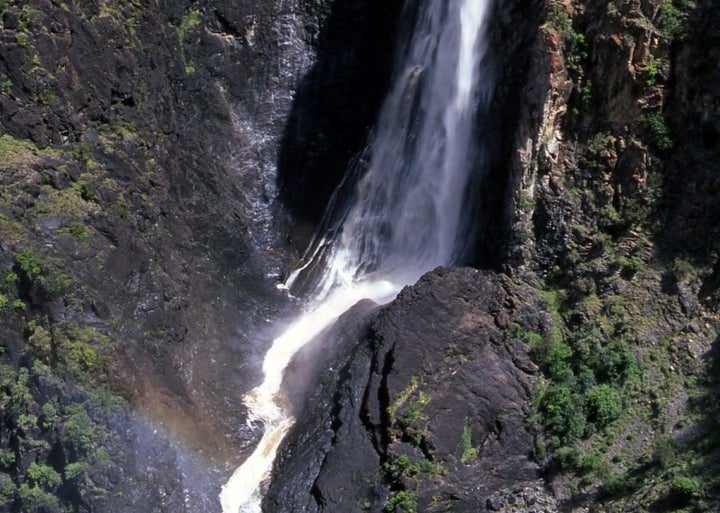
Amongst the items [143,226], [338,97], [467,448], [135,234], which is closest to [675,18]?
[467,448]

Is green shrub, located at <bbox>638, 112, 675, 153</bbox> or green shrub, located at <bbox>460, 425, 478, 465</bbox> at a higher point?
green shrub, located at <bbox>638, 112, 675, 153</bbox>

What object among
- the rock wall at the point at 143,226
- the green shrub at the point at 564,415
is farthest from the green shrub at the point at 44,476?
the green shrub at the point at 564,415

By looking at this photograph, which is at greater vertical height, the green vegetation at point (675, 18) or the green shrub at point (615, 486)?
the green vegetation at point (675, 18)

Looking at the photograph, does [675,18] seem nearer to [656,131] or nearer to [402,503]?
[656,131]

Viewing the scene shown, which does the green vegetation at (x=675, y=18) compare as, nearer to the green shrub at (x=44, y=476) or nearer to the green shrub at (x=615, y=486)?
the green shrub at (x=615, y=486)

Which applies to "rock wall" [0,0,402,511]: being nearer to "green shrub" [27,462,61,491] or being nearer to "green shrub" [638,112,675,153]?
"green shrub" [27,462,61,491]

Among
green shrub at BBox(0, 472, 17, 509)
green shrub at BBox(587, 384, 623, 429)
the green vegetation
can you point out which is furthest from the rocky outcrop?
the green vegetation

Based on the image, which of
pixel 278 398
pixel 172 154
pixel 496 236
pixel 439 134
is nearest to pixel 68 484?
pixel 278 398
